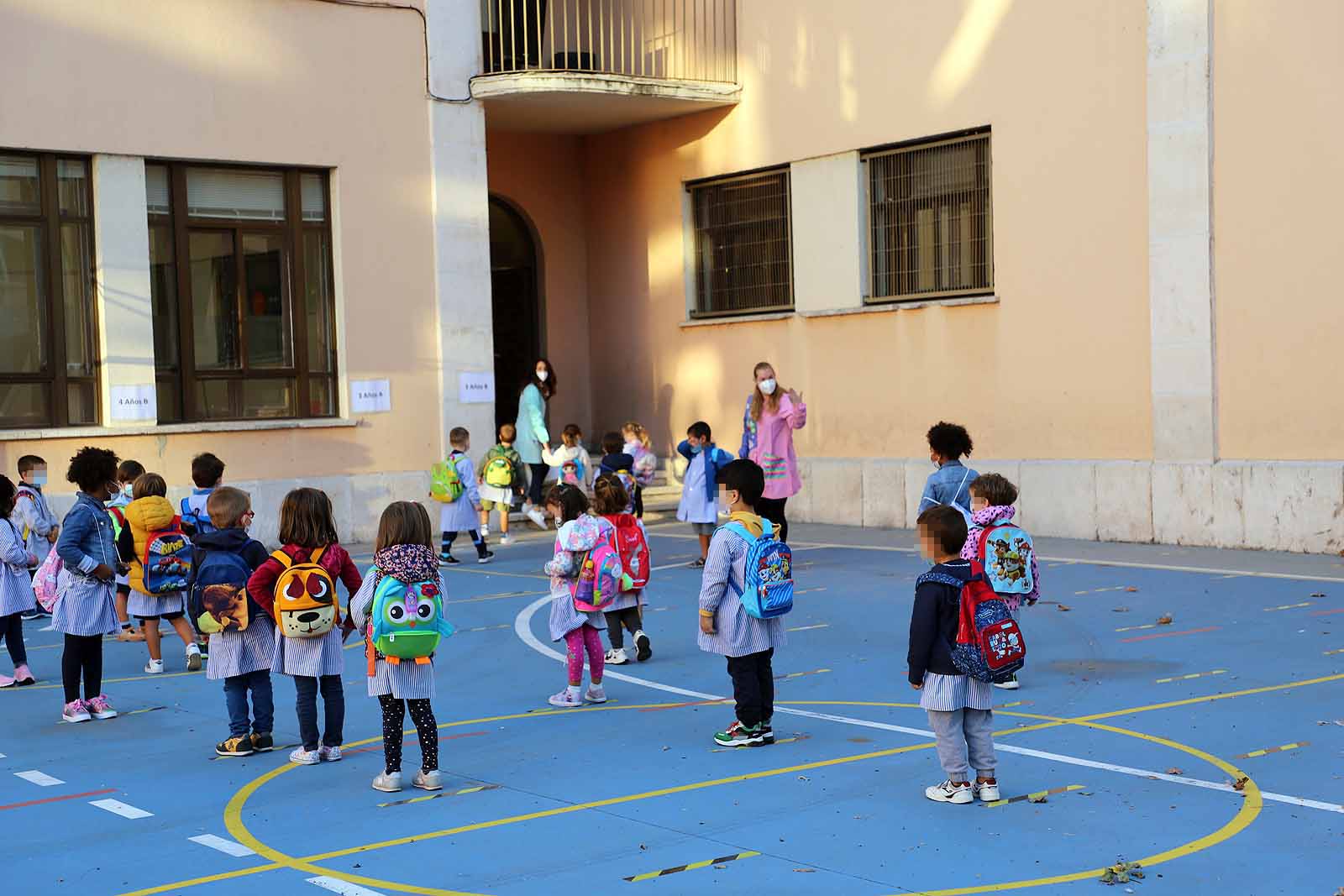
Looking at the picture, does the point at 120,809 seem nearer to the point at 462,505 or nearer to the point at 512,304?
the point at 462,505

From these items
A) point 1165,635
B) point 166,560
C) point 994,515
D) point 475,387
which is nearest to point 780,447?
point 1165,635

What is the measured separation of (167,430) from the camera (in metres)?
17.6

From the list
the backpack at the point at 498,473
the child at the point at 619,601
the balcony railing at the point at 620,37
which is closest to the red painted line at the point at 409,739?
the child at the point at 619,601

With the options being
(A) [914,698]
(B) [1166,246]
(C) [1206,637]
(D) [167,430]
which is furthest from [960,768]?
(D) [167,430]

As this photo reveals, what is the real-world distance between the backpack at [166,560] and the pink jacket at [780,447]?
6.26m

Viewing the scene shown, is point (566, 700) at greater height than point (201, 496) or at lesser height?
lesser

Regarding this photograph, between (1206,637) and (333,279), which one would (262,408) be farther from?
(1206,637)

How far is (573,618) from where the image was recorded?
30.7 feet

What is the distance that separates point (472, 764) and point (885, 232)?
505 inches

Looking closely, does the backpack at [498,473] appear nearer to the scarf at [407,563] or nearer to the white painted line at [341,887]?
the scarf at [407,563]

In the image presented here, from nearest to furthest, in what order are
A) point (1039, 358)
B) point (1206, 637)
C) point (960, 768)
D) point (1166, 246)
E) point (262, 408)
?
point (960, 768)
point (1206, 637)
point (1166, 246)
point (1039, 358)
point (262, 408)

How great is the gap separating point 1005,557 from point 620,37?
49.0 ft

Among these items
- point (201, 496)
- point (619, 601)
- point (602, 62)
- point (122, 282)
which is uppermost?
point (602, 62)

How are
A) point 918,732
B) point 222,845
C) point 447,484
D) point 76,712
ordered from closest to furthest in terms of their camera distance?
point 222,845 < point 918,732 < point 76,712 < point 447,484
